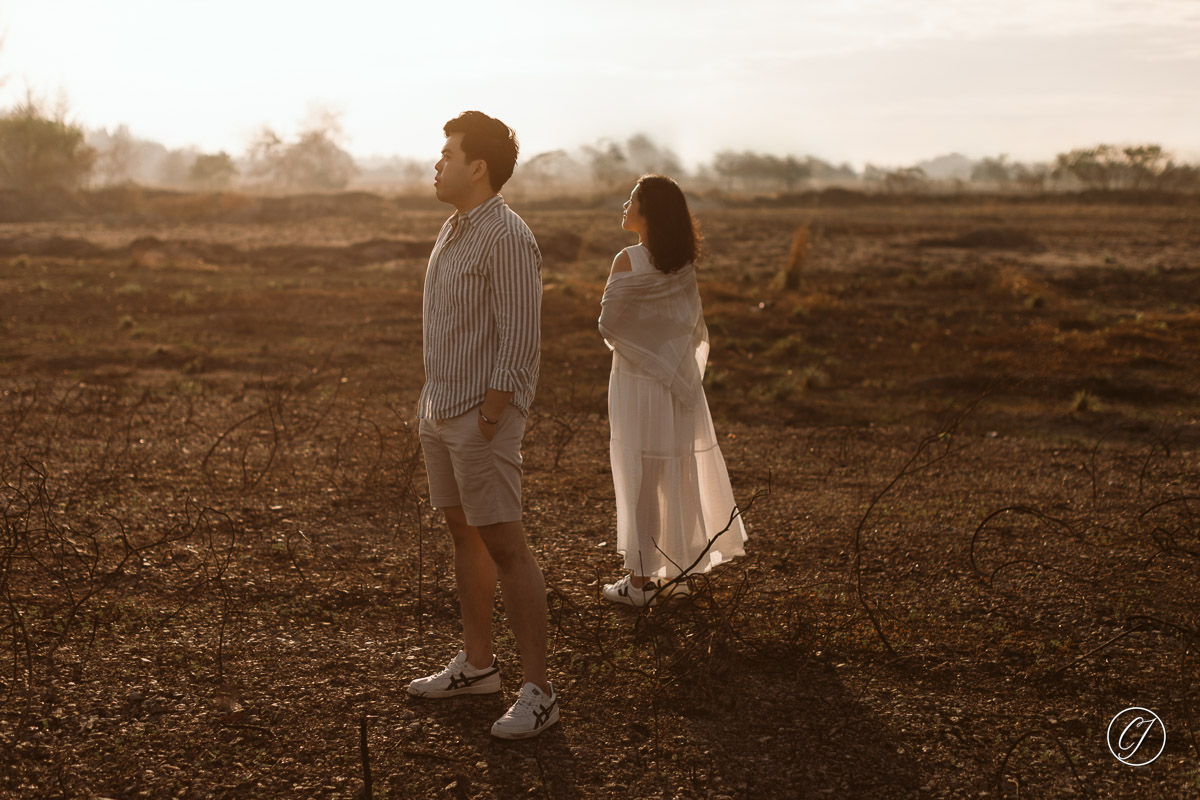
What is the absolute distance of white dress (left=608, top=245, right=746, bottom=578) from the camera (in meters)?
3.97

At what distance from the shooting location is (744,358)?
1239 centimetres

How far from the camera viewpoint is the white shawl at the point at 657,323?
3938 mm

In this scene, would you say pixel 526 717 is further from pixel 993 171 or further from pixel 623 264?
pixel 993 171

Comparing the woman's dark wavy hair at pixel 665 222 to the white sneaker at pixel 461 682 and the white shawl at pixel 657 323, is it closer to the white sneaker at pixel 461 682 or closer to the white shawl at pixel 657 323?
the white shawl at pixel 657 323

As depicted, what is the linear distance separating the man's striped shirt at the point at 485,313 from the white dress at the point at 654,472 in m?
1.15

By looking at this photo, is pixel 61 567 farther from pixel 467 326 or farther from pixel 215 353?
pixel 215 353

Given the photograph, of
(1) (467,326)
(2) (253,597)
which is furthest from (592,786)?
(2) (253,597)

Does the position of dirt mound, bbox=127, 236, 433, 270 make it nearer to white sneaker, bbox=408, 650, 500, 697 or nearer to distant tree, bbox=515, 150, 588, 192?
white sneaker, bbox=408, 650, 500, 697

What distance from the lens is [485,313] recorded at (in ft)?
9.39

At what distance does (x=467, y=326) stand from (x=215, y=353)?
10134 millimetres

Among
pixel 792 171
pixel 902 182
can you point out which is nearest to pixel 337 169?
pixel 792 171

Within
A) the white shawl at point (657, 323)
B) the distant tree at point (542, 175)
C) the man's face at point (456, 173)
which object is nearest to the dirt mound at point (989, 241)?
the white shawl at point (657, 323)

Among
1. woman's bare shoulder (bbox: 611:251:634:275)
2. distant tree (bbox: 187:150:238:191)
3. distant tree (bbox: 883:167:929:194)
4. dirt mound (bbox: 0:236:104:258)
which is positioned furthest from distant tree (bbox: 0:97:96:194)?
woman's bare shoulder (bbox: 611:251:634:275)

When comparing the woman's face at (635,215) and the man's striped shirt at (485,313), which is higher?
the woman's face at (635,215)
